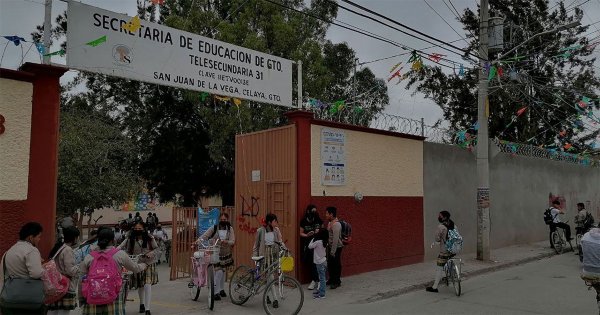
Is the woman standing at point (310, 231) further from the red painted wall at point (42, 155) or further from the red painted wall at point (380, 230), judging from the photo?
the red painted wall at point (42, 155)

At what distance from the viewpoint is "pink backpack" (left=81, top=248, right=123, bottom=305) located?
5.27 metres

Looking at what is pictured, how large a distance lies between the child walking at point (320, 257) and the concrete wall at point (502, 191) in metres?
5.22

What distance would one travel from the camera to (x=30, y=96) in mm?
6738

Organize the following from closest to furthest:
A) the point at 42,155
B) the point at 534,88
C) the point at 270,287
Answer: the point at 42,155 → the point at 270,287 → the point at 534,88

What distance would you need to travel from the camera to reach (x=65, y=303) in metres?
5.54

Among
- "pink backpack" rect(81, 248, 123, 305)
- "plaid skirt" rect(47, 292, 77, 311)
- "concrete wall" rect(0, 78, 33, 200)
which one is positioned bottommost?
"plaid skirt" rect(47, 292, 77, 311)

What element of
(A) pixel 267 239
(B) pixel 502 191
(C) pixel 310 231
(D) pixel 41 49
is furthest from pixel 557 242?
(D) pixel 41 49

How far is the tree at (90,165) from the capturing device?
1742cm

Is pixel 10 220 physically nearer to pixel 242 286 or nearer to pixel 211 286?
pixel 211 286

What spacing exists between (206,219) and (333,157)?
347cm

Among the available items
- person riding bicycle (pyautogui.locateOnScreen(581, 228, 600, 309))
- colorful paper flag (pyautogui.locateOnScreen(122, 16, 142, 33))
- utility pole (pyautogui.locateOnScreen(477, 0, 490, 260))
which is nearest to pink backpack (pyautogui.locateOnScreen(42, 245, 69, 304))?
colorful paper flag (pyautogui.locateOnScreen(122, 16, 142, 33))

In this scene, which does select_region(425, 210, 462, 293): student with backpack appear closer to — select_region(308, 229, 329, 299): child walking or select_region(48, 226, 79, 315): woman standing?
select_region(308, 229, 329, 299): child walking

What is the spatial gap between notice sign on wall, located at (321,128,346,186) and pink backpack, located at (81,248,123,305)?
6.07 metres

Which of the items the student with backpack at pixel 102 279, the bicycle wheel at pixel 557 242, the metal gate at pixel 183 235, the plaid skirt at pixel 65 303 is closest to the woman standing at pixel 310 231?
the metal gate at pixel 183 235
